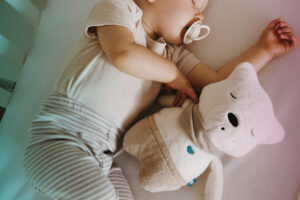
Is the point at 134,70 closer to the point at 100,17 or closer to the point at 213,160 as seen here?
the point at 100,17

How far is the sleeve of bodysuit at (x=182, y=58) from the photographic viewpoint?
0.72m

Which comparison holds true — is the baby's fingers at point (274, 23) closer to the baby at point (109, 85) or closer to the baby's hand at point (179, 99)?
the baby at point (109, 85)

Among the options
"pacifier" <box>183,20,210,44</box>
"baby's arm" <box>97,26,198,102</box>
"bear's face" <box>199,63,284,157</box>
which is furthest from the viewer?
"pacifier" <box>183,20,210,44</box>

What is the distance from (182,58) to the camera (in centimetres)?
74

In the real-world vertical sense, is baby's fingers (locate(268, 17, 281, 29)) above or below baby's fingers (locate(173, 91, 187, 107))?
above

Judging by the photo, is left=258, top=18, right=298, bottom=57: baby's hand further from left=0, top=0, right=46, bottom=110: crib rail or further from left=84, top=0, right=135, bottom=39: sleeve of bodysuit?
left=0, top=0, right=46, bottom=110: crib rail

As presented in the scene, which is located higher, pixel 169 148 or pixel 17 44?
pixel 17 44

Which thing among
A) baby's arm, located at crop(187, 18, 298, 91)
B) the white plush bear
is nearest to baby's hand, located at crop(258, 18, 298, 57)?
baby's arm, located at crop(187, 18, 298, 91)

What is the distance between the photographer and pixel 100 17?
603mm

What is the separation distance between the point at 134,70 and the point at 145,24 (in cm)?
21

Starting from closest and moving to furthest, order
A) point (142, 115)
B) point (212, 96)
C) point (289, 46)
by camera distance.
Result: point (212, 96)
point (289, 46)
point (142, 115)

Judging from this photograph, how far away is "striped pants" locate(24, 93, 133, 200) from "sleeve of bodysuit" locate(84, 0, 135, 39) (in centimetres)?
22

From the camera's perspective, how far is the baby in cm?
56

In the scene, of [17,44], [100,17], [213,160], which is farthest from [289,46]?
[17,44]
